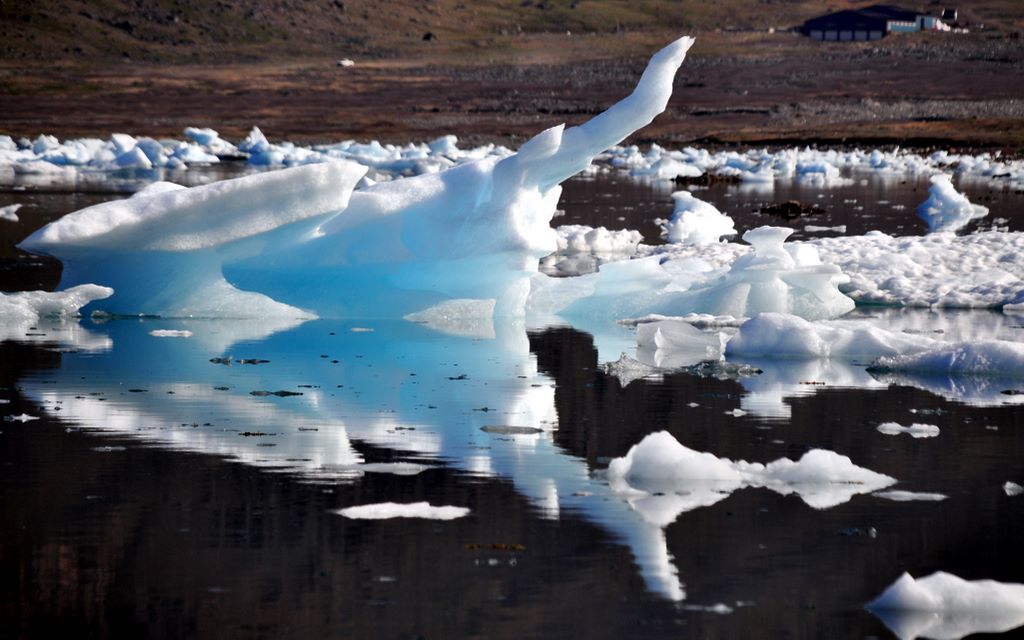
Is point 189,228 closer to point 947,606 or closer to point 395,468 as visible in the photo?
point 395,468

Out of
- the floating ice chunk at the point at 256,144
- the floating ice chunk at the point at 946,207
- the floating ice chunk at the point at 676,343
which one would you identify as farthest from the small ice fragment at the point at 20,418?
the floating ice chunk at the point at 256,144

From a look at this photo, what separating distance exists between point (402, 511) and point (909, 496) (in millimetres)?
1561

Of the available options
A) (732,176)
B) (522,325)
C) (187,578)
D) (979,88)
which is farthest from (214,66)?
(187,578)

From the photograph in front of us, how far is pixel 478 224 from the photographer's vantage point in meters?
8.71

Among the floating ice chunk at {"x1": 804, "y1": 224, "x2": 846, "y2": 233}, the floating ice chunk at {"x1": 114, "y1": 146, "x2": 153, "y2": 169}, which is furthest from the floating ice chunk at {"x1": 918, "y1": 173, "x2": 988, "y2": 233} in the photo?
the floating ice chunk at {"x1": 114, "y1": 146, "x2": 153, "y2": 169}

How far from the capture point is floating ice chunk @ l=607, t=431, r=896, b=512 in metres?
4.84

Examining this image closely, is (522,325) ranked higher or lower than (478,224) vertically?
lower

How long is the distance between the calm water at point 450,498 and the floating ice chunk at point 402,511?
50 millimetres

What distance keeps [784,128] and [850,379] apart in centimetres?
3175

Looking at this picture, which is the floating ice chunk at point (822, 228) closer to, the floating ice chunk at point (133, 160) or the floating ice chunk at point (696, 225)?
the floating ice chunk at point (696, 225)

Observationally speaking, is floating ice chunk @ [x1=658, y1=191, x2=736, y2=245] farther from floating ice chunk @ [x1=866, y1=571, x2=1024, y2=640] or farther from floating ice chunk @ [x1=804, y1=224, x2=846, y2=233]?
floating ice chunk @ [x1=866, y1=571, x2=1024, y2=640]

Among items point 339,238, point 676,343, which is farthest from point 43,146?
point 676,343

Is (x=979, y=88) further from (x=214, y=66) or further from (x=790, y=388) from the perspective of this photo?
(x=790, y=388)

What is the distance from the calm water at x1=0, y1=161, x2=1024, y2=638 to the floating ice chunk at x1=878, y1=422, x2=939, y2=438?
55mm
